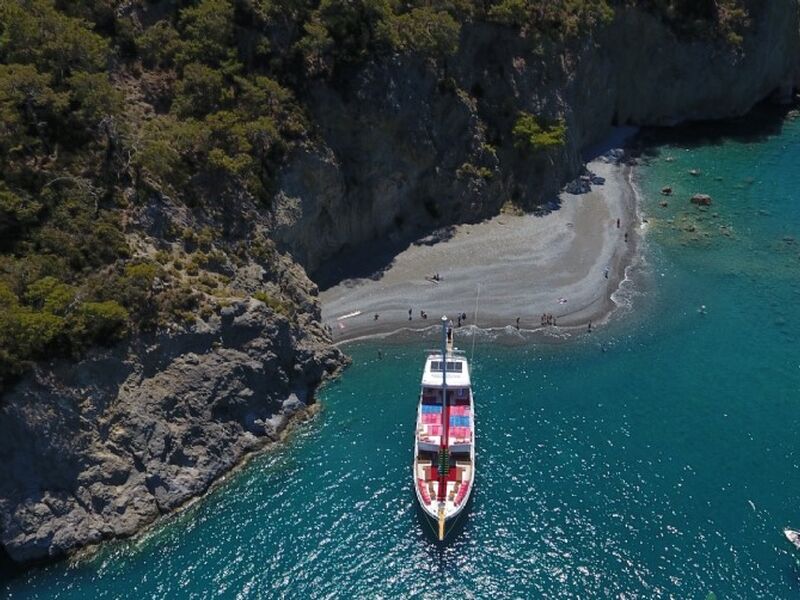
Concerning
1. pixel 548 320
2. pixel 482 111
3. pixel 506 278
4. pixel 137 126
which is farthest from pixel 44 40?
pixel 548 320

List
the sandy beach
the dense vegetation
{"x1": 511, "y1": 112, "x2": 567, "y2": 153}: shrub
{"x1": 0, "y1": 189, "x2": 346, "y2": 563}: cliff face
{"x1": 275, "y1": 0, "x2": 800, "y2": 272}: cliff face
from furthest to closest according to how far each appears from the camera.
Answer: {"x1": 511, "y1": 112, "x2": 567, "y2": 153}: shrub, {"x1": 275, "y1": 0, "x2": 800, "y2": 272}: cliff face, the sandy beach, the dense vegetation, {"x1": 0, "y1": 189, "x2": 346, "y2": 563}: cliff face

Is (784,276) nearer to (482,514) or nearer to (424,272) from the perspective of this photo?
(424,272)

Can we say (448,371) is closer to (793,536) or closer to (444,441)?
(444,441)

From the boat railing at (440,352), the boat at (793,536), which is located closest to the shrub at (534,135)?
the boat railing at (440,352)

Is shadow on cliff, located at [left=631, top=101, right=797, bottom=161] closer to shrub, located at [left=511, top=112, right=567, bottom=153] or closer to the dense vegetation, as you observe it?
shrub, located at [left=511, top=112, right=567, bottom=153]

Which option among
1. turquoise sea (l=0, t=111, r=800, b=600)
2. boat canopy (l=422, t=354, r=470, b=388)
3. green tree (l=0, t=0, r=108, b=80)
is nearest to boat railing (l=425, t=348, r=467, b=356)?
turquoise sea (l=0, t=111, r=800, b=600)

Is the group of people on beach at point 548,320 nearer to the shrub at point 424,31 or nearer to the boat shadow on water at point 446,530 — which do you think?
the boat shadow on water at point 446,530

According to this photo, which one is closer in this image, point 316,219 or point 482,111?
point 316,219
